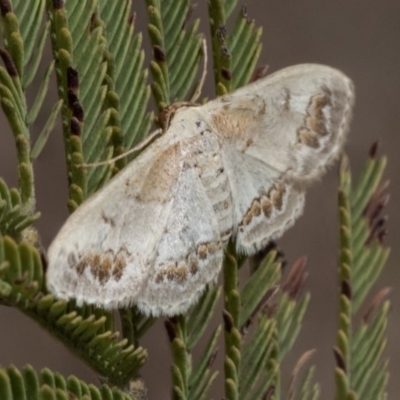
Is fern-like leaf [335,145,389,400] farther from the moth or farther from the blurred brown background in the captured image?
the blurred brown background

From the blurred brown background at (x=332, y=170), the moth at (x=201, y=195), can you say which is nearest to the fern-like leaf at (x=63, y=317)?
the moth at (x=201, y=195)

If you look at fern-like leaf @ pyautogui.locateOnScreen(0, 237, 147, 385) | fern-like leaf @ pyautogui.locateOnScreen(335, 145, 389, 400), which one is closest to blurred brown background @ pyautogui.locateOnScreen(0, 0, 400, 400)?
fern-like leaf @ pyautogui.locateOnScreen(335, 145, 389, 400)

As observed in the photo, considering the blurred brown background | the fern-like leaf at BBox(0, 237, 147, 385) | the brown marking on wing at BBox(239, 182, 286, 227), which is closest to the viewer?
the fern-like leaf at BBox(0, 237, 147, 385)

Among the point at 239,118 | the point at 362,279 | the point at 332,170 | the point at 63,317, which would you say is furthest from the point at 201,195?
the point at 332,170

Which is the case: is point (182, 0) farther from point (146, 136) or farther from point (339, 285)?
point (339, 285)

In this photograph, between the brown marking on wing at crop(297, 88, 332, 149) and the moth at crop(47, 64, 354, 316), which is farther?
the brown marking on wing at crop(297, 88, 332, 149)

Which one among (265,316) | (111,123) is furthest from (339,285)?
(111,123)

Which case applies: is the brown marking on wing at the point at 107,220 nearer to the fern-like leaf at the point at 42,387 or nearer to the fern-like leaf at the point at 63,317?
the fern-like leaf at the point at 63,317
